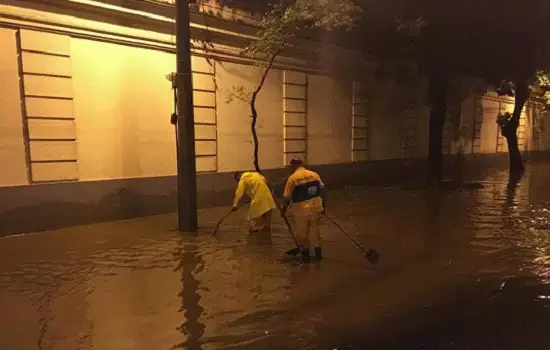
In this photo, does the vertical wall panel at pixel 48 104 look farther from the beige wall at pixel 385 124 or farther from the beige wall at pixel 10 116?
the beige wall at pixel 385 124

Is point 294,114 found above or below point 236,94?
below

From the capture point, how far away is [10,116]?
8469mm

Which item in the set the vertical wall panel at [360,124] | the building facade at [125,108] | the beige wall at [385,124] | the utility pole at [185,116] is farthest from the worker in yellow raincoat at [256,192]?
the beige wall at [385,124]

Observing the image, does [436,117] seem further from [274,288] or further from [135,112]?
[274,288]

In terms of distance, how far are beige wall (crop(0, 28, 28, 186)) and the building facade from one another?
0.02 m

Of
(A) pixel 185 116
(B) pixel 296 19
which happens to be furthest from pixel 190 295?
(B) pixel 296 19

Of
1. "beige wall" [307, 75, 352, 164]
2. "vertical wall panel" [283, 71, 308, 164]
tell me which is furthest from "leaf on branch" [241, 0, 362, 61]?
"beige wall" [307, 75, 352, 164]

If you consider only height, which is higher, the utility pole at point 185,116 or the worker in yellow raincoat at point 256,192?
the utility pole at point 185,116

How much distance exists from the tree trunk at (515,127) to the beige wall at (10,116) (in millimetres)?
16780

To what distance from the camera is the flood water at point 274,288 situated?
4.33 metres

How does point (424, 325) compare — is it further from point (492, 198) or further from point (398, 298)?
point (492, 198)

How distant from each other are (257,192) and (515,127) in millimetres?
15622

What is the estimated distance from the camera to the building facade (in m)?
8.62

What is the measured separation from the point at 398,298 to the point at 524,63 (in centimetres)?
1176
